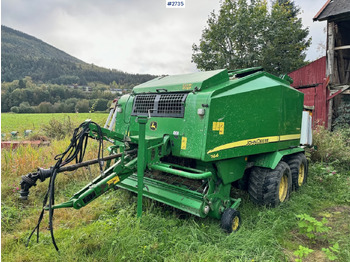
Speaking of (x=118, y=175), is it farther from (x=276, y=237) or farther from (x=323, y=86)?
(x=323, y=86)

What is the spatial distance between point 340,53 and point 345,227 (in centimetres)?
953

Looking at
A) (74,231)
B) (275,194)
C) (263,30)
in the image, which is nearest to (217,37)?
(263,30)

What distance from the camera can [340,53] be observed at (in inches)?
429

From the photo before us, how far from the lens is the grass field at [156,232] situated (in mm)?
2764

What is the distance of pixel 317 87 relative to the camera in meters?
11.0

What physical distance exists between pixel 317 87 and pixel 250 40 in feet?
20.0

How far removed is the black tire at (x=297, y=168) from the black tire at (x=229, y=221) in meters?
2.13

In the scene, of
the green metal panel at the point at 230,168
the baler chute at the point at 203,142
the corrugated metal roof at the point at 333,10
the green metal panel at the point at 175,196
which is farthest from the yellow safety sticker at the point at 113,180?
the corrugated metal roof at the point at 333,10

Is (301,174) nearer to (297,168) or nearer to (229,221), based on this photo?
(297,168)

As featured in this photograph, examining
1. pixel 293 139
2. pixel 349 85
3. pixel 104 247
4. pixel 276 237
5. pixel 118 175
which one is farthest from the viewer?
pixel 349 85

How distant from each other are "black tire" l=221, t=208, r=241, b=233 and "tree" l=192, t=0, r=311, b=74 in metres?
13.7

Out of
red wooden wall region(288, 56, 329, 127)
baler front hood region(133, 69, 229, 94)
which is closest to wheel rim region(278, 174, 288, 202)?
baler front hood region(133, 69, 229, 94)

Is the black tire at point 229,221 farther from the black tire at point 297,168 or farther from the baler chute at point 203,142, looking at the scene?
the black tire at point 297,168

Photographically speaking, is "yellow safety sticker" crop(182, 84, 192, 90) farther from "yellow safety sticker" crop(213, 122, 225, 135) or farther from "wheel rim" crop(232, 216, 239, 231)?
"wheel rim" crop(232, 216, 239, 231)
